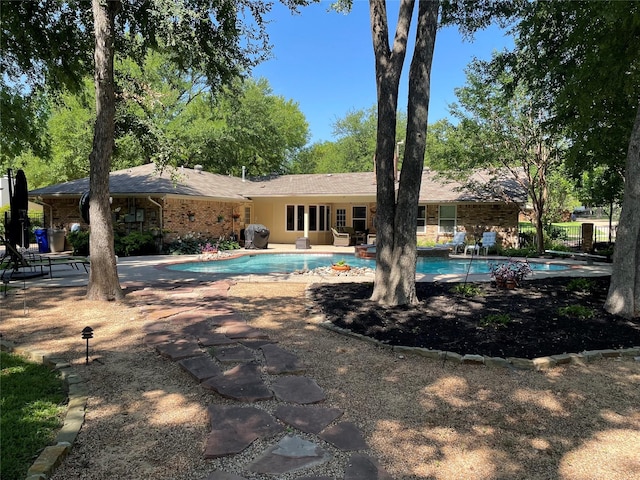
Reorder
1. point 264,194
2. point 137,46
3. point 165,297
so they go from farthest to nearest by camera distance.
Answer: point 264,194
point 137,46
point 165,297

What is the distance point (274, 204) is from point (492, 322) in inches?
693

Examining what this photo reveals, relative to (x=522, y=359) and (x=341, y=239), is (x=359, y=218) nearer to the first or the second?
(x=341, y=239)

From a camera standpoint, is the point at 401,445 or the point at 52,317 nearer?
the point at 401,445

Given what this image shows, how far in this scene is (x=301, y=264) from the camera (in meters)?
14.9

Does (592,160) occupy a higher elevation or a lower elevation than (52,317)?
higher

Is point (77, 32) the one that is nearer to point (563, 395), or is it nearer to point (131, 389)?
point (131, 389)

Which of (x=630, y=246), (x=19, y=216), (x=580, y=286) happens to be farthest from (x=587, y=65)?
(x=19, y=216)

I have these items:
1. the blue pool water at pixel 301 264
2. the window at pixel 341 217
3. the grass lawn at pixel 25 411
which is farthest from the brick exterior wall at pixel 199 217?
the grass lawn at pixel 25 411

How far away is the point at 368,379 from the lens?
155 inches

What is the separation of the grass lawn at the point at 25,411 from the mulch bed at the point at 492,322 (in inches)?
135

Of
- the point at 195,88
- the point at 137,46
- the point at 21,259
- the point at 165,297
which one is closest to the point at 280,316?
the point at 165,297

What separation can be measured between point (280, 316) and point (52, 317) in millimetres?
3447

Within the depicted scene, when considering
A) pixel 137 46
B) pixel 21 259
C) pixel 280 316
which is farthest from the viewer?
pixel 137 46

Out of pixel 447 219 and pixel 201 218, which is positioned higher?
pixel 201 218
